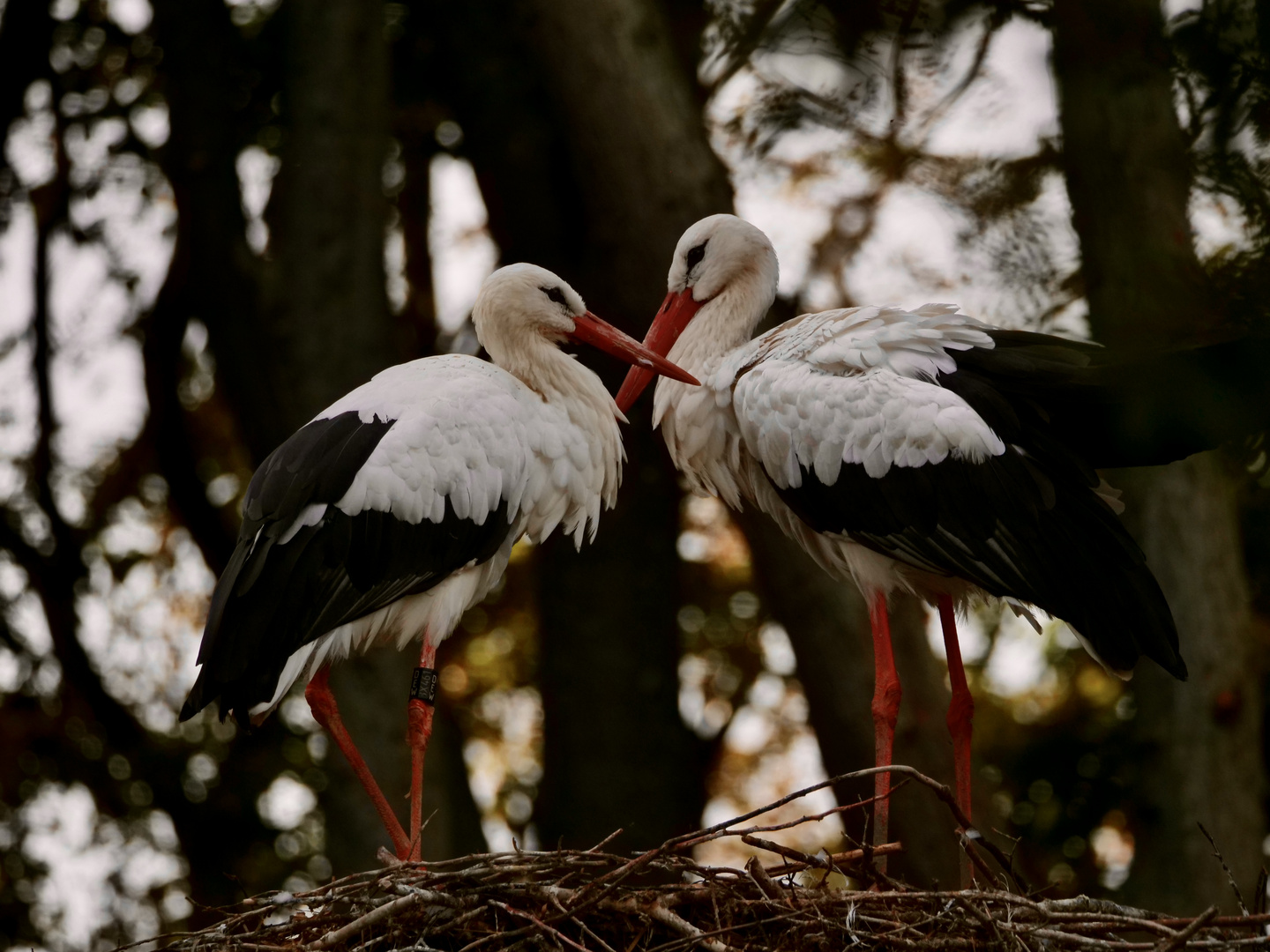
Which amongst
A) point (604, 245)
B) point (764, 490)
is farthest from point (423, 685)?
point (604, 245)

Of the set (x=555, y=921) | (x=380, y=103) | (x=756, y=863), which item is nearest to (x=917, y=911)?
(x=756, y=863)

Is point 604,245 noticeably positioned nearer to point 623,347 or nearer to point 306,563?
point 623,347

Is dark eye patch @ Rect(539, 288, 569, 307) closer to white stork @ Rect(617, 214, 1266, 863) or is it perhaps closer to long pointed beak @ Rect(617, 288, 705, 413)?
long pointed beak @ Rect(617, 288, 705, 413)

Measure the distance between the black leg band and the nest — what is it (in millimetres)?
1012

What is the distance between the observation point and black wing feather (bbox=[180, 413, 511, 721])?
479 centimetres

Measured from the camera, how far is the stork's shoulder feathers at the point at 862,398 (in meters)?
4.84

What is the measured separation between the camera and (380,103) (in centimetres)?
771

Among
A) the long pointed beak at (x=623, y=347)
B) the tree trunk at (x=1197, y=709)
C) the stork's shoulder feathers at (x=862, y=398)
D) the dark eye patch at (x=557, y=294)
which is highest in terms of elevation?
the dark eye patch at (x=557, y=294)

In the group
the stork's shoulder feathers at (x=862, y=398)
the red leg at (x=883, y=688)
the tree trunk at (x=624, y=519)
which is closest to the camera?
the stork's shoulder feathers at (x=862, y=398)

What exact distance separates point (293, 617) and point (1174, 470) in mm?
3729

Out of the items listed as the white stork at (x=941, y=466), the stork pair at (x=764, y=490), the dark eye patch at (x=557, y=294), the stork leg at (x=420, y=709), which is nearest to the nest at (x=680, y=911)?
the white stork at (x=941, y=466)

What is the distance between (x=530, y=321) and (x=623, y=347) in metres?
0.36

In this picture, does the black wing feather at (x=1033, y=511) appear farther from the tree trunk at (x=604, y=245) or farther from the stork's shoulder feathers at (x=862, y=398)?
the tree trunk at (x=604, y=245)

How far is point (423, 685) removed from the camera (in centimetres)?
526
